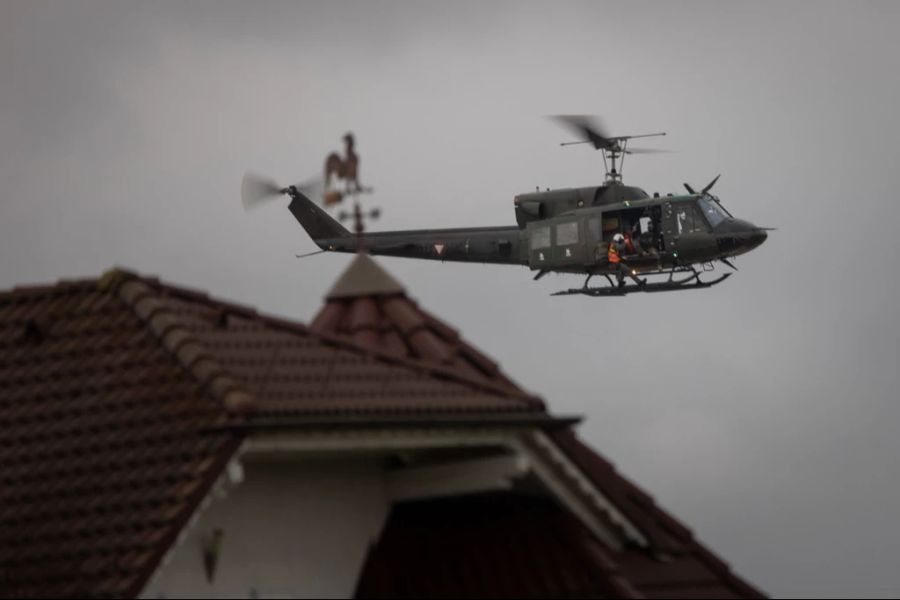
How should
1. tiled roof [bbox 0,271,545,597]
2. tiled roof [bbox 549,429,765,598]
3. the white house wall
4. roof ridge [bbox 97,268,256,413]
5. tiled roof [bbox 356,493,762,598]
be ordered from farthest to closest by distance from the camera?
tiled roof [bbox 549,429,765,598]
tiled roof [bbox 356,493,762,598]
the white house wall
roof ridge [bbox 97,268,256,413]
tiled roof [bbox 0,271,545,597]

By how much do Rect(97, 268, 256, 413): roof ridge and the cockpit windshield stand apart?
1354 inches

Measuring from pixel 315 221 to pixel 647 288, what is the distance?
13618 millimetres

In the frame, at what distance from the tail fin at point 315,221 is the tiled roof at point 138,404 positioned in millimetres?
41698

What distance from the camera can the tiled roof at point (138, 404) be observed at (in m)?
9.38

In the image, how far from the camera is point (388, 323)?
11.6 meters

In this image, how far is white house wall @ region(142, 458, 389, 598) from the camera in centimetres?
1011

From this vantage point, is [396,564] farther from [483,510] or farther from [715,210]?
[715,210]

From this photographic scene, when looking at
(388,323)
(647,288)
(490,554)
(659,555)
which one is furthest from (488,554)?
(647,288)

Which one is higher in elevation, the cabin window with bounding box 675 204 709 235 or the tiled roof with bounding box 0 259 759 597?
the tiled roof with bounding box 0 259 759 597

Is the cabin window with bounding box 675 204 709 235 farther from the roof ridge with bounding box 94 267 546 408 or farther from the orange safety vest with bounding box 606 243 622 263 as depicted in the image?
the roof ridge with bounding box 94 267 546 408

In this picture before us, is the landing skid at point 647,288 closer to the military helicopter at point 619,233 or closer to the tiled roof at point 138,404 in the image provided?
the military helicopter at point 619,233

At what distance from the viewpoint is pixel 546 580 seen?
10.8m

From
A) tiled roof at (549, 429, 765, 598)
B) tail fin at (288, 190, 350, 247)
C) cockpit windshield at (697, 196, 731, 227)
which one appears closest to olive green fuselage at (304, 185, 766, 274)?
cockpit windshield at (697, 196, 731, 227)

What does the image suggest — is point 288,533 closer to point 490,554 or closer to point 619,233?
point 490,554
